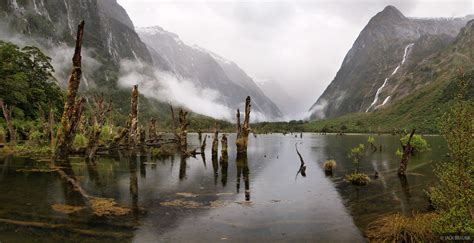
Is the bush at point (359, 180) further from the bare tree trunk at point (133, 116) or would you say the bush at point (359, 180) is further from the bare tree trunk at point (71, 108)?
the bare tree trunk at point (133, 116)

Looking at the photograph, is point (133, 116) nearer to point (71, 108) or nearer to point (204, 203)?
point (71, 108)

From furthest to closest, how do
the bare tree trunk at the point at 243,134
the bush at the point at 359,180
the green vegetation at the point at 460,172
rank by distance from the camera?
the bare tree trunk at the point at 243,134
the bush at the point at 359,180
the green vegetation at the point at 460,172

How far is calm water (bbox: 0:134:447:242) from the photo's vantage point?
18.7 m

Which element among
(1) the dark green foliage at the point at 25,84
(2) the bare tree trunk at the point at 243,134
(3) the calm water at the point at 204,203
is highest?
(1) the dark green foliage at the point at 25,84

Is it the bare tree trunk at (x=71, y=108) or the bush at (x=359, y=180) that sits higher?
the bare tree trunk at (x=71, y=108)

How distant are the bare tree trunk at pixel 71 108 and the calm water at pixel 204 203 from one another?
3.12 metres

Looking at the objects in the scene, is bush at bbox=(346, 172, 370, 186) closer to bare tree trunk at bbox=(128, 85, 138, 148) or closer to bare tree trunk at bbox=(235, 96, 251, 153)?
bare tree trunk at bbox=(235, 96, 251, 153)

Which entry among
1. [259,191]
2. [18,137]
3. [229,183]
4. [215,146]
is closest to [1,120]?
[18,137]

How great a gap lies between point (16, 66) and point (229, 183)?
69.2 meters

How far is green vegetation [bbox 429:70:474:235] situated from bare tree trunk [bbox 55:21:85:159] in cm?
3061

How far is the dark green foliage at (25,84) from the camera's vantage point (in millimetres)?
75562

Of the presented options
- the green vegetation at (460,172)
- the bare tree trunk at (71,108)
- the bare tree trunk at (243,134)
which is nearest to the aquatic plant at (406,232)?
the green vegetation at (460,172)

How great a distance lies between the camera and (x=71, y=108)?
34781mm

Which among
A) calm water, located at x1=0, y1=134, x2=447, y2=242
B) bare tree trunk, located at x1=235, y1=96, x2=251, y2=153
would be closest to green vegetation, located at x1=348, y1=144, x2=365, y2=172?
calm water, located at x1=0, y1=134, x2=447, y2=242
